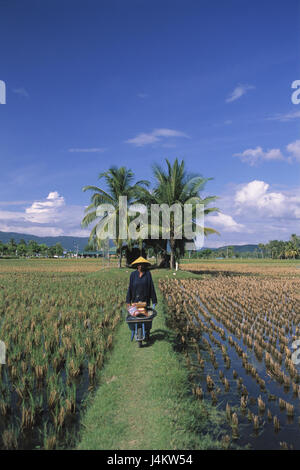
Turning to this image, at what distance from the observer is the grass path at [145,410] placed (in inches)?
110

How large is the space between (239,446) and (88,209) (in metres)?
18.9

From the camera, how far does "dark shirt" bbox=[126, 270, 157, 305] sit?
17.8ft

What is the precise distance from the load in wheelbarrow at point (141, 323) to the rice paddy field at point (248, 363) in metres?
0.76

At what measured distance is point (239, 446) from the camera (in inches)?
111

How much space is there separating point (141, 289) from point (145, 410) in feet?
7.66

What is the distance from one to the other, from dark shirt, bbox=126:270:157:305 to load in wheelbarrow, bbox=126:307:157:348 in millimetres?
222

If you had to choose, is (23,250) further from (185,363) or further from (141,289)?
(185,363)

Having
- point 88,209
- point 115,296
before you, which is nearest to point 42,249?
point 88,209

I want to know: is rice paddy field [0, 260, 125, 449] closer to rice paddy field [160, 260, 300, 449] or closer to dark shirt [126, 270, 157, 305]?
dark shirt [126, 270, 157, 305]

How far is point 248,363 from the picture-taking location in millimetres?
4641

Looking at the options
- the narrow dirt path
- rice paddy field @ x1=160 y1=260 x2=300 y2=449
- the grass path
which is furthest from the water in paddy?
the narrow dirt path

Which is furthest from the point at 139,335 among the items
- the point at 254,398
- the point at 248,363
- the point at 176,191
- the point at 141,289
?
the point at 176,191

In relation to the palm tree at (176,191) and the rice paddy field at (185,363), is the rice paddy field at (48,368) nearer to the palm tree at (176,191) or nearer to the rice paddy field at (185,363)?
the rice paddy field at (185,363)
